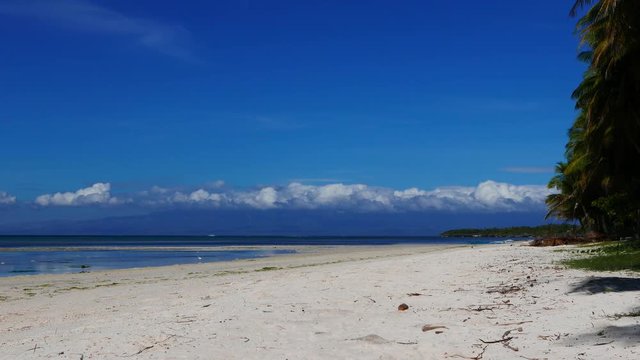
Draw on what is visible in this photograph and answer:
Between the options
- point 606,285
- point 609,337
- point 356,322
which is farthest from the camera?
point 606,285

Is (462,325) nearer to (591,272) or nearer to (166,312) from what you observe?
(166,312)

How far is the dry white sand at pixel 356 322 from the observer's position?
25.1 ft

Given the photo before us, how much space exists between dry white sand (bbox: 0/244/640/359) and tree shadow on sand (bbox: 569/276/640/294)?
0.11ft

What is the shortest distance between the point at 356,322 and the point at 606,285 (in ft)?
17.6

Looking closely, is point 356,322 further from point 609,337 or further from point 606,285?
point 606,285

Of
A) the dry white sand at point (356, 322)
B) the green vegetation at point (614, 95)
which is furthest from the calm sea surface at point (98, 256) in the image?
the green vegetation at point (614, 95)

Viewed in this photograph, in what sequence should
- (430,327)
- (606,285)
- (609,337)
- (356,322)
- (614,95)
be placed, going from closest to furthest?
(609,337)
(430,327)
(356,322)
(606,285)
(614,95)

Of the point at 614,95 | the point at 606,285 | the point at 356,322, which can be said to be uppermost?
the point at 614,95

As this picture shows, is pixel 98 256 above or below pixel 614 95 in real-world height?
below

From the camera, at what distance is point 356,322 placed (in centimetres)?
958

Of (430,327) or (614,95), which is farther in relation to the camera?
(614,95)

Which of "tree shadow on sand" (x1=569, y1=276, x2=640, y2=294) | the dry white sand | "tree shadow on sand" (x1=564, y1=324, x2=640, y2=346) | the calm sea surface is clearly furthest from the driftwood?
the calm sea surface

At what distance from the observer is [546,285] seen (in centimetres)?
1272

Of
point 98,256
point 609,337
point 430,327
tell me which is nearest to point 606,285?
point 609,337
